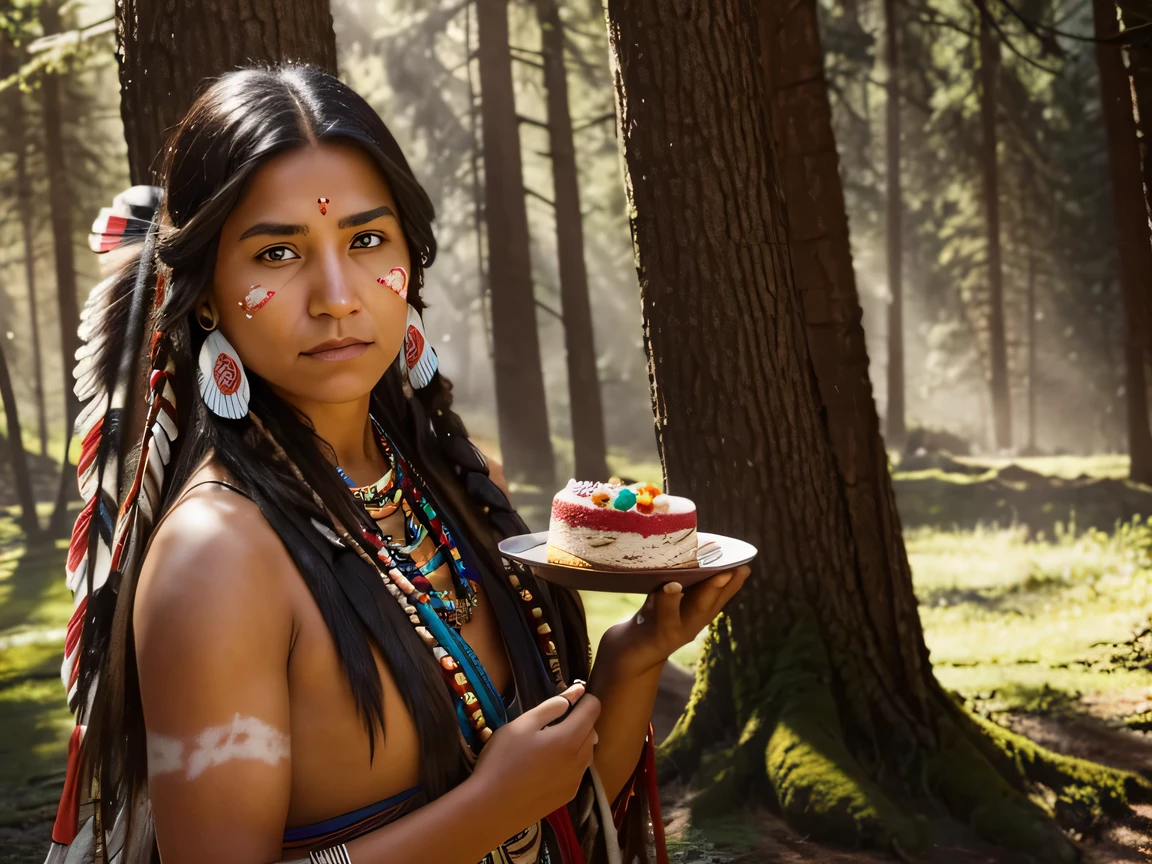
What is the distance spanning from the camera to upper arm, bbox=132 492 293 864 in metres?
1.53

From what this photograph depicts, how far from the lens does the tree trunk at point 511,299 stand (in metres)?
13.3

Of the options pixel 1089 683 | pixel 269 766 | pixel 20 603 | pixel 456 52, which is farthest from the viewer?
pixel 456 52

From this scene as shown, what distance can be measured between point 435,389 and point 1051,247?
16.2 metres

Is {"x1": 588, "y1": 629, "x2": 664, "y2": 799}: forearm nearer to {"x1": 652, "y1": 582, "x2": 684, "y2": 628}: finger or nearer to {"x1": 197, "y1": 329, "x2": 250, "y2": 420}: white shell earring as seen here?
{"x1": 652, "y1": 582, "x2": 684, "y2": 628}: finger

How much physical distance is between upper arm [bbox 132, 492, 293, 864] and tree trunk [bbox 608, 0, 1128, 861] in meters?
2.90

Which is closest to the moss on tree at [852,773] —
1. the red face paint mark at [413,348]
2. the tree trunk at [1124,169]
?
the red face paint mark at [413,348]

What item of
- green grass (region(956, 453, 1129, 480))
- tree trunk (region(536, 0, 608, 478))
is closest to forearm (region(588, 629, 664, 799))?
tree trunk (region(536, 0, 608, 478))

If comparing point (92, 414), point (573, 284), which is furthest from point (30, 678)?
point (573, 284)

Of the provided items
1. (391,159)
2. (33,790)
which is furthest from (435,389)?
(33,790)

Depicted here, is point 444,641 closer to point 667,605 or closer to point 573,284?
point 667,605

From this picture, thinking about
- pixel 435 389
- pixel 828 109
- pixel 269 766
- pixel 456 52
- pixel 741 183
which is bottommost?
pixel 269 766

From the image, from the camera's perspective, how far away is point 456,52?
14.7 meters

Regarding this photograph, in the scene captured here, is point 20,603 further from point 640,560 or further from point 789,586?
point 640,560

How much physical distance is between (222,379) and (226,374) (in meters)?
0.01
